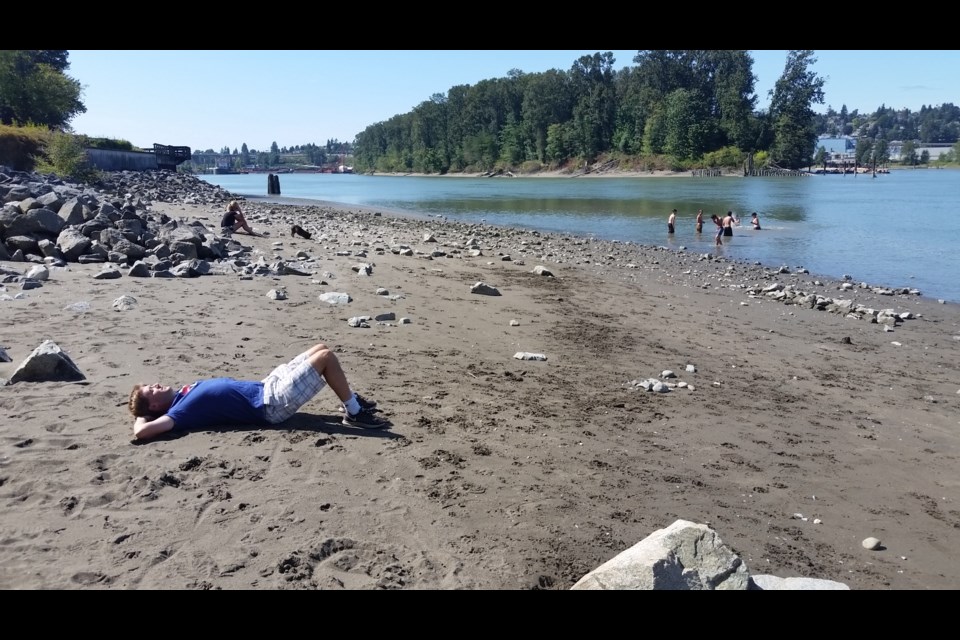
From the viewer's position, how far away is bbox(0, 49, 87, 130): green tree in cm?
4553

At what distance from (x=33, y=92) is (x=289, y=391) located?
53812 millimetres

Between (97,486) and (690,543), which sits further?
(97,486)

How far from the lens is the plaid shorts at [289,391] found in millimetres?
5754

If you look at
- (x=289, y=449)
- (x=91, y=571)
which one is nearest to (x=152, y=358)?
(x=289, y=449)

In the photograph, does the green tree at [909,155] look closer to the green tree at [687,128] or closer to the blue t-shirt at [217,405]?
the green tree at [687,128]

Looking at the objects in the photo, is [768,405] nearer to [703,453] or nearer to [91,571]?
[703,453]

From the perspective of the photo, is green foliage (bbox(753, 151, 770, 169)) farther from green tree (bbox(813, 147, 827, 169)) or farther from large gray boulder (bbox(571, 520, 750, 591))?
large gray boulder (bbox(571, 520, 750, 591))

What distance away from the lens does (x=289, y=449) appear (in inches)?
212

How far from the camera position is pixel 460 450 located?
222 inches

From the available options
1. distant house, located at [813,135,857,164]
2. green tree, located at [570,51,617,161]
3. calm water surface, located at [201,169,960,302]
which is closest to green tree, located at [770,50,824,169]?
green tree, located at [570,51,617,161]

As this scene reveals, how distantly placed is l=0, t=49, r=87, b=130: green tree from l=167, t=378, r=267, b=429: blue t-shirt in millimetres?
49484

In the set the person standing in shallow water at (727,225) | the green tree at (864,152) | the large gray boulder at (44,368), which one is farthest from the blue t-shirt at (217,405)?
the green tree at (864,152)

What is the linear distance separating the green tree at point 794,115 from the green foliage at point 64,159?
110m

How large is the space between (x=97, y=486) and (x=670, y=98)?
13160cm
